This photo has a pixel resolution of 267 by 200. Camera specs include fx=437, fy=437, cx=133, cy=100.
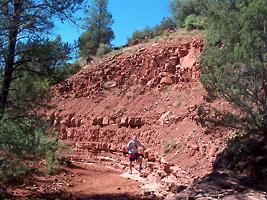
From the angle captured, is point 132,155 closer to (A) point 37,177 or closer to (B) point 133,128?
(A) point 37,177

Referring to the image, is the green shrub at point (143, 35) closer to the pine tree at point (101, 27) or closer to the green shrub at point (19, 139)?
the pine tree at point (101, 27)

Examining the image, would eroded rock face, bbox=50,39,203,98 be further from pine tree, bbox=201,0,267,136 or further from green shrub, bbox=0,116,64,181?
green shrub, bbox=0,116,64,181

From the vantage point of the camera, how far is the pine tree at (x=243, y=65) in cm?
934

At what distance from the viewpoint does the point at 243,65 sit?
9.55 metres

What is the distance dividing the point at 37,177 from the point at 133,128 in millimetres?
7362

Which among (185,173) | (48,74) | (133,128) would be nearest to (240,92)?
(185,173)

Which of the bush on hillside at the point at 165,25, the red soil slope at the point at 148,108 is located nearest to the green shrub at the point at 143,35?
the bush on hillside at the point at 165,25

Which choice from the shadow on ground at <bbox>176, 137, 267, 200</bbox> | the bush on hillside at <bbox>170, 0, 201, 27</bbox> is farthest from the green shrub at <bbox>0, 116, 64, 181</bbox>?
the bush on hillside at <bbox>170, 0, 201, 27</bbox>

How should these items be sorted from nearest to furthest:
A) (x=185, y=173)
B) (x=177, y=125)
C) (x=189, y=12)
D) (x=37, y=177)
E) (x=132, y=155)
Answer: (x=185, y=173) → (x=37, y=177) → (x=132, y=155) → (x=177, y=125) → (x=189, y=12)

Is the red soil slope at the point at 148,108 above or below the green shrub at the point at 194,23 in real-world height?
below

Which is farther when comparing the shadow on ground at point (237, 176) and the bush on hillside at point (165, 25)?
the bush on hillside at point (165, 25)

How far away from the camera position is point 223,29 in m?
10.2

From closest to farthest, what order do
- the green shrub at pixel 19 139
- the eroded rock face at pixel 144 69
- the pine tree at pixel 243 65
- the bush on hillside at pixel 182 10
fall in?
the green shrub at pixel 19 139 → the pine tree at pixel 243 65 → the eroded rock face at pixel 144 69 → the bush on hillside at pixel 182 10

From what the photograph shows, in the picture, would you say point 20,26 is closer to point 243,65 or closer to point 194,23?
point 243,65
